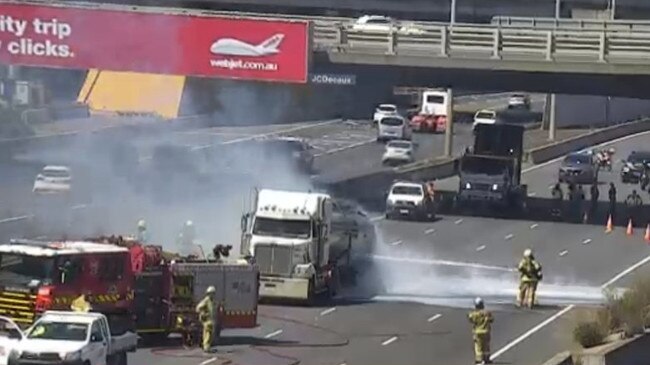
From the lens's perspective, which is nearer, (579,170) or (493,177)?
(493,177)

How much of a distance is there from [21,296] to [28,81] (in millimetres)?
63580

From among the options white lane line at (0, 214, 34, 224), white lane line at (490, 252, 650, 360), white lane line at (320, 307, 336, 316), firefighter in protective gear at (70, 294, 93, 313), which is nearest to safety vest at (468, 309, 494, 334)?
white lane line at (490, 252, 650, 360)

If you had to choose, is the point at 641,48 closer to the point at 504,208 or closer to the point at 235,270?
the point at 504,208

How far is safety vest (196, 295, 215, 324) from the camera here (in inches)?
1437

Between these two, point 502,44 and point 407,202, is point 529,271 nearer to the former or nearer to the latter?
point 502,44

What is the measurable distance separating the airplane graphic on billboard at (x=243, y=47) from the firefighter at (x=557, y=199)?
12257 millimetres

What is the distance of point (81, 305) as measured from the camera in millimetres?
33625

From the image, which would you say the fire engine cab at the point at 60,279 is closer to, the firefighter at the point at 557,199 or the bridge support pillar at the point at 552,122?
the firefighter at the point at 557,199

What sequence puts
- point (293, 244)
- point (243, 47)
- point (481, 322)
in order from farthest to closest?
1. point (243, 47)
2. point (293, 244)
3. point (481, 322)

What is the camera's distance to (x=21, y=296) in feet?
113

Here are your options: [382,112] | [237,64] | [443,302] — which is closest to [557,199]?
[237,64]

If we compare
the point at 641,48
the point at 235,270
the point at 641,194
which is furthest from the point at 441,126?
the point at 235,270

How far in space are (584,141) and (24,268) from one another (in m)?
61.5

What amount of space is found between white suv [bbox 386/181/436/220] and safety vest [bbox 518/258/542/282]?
65.0 ft
